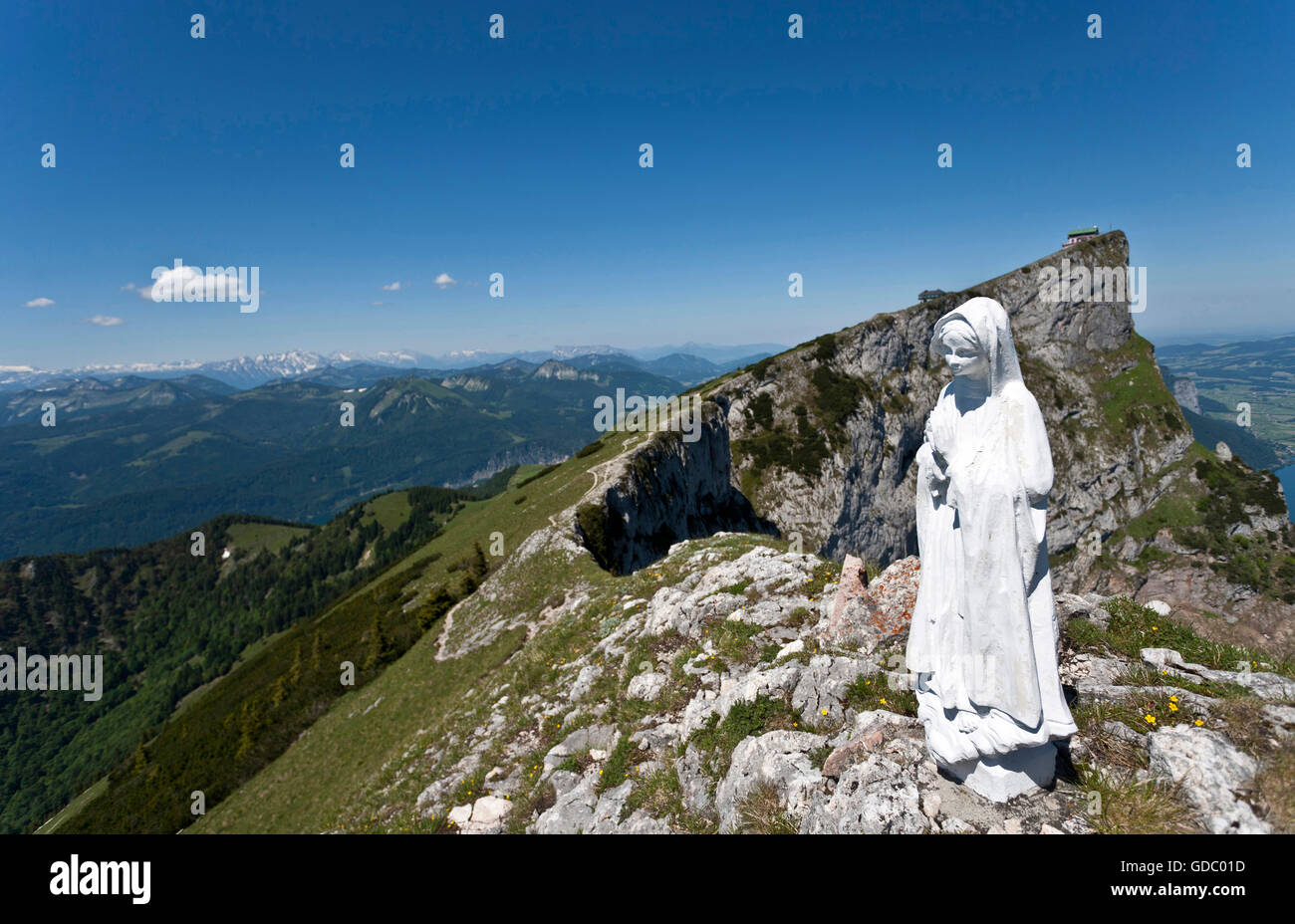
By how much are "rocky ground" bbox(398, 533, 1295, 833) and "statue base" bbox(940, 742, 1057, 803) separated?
17 cm

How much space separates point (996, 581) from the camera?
619cm

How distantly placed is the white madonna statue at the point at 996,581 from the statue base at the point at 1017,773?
0.01 metres

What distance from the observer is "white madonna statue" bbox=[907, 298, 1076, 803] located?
611cm

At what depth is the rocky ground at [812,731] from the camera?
6.18 meters

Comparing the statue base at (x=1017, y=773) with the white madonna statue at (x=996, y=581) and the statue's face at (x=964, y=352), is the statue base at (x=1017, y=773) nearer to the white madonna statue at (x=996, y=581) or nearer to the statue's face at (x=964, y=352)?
the white madonna statue at (x=996, y=581)

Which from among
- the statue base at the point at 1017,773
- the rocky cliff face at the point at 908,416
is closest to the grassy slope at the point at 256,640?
the rocky cliff face at the point at 908,416

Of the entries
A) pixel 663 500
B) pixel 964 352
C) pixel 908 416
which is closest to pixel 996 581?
pixel 964 352

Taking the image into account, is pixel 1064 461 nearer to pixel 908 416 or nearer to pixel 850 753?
pixel 908 416

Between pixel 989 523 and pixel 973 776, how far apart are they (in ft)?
11.5

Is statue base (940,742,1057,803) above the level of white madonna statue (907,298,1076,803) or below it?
below

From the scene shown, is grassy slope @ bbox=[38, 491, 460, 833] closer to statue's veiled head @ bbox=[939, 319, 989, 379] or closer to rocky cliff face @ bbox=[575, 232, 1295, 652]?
rocky cliff face @ bbox=[575, 232, 1295, 652]

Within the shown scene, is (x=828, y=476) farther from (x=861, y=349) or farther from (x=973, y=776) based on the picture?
(x=973, y=776)

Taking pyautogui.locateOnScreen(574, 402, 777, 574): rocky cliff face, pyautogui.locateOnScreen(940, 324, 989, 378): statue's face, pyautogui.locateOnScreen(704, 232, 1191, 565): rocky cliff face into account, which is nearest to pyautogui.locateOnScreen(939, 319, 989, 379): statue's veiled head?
pyautogui.locateOnScreen(940, 324, 989, 378): statue's face
